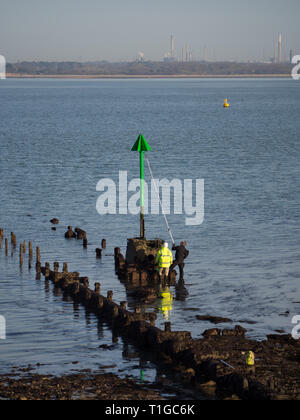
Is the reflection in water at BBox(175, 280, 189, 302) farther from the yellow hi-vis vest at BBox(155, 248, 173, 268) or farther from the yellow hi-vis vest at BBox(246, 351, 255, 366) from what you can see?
the yellow hi-vis vest at BBox(246, 351, 255, 366)

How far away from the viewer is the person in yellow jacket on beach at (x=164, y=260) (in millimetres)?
32406

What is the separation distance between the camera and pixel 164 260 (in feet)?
107

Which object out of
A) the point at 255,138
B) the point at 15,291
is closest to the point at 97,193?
the point at 15,291

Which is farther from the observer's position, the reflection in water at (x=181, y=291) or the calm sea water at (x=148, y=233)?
the reflection in water at (x=181, y=291)

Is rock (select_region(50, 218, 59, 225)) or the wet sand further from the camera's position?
rock (select_region(50, 218, 59, 225))

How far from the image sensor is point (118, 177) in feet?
244

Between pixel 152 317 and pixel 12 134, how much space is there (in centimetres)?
10586
